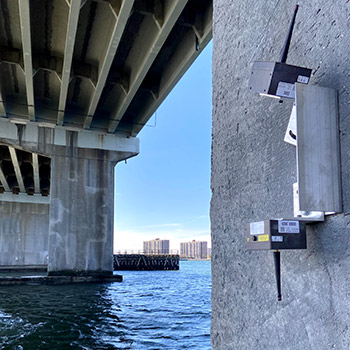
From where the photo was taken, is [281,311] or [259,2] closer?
[281,311]

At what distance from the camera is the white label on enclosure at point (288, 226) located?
169 centimetres

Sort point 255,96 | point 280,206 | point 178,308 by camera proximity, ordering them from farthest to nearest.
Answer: point 178,308 < point 255,96 < point 280,206

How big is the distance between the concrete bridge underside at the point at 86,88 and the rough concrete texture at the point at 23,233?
15958mm

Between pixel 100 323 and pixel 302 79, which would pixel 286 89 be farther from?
pixel 100 323

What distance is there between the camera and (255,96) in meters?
2.29

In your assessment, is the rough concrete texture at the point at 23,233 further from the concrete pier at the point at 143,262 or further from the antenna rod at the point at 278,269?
the antenna rod at the point at 278,269

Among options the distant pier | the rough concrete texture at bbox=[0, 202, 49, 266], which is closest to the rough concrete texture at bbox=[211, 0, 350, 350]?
the rough concrete texture at bbox=[0, 202, 49, 266]

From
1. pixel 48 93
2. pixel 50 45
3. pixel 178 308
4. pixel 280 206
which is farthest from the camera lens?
pixel 48 93

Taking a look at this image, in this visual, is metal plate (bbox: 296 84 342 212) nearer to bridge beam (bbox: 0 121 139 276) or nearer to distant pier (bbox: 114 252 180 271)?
bridge beam (bbox: 0 121 139 276)

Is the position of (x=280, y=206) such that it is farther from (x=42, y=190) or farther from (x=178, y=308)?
(x=42, y=190)

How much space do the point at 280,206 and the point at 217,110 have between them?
1.06 meters

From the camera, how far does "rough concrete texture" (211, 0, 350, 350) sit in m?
1.61

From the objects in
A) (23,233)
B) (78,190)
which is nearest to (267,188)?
(78,190)

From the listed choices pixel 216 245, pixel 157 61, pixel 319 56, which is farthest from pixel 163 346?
pixel 157 61
